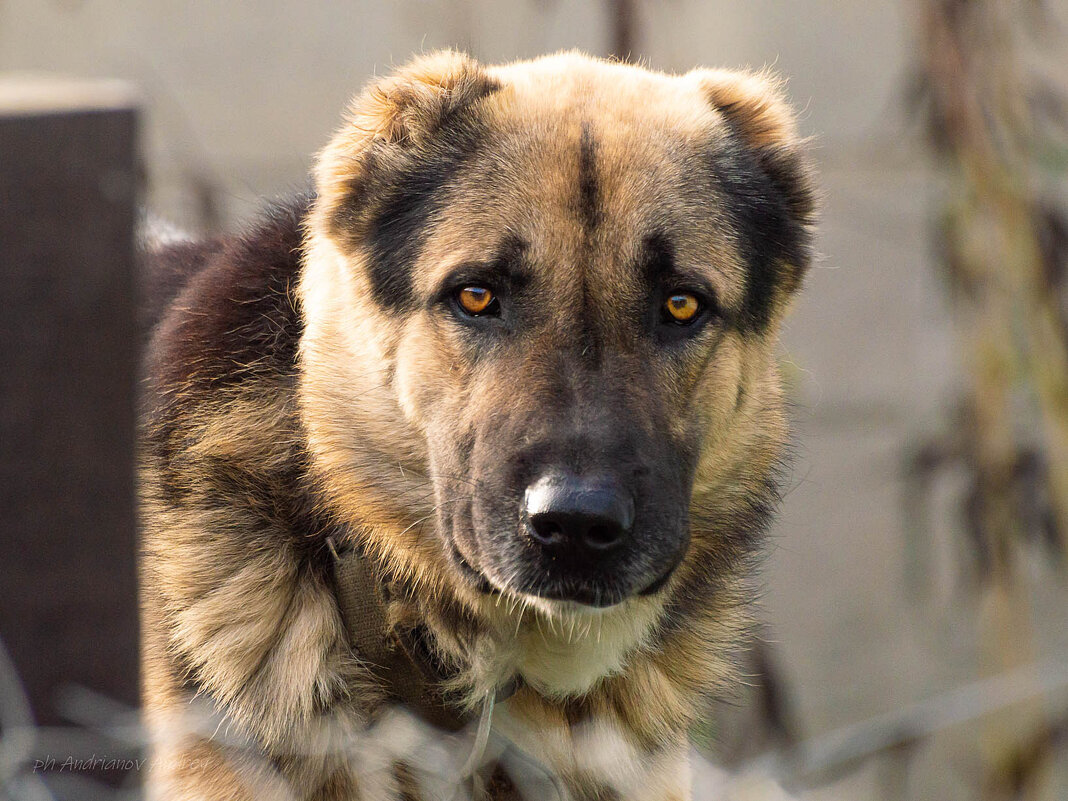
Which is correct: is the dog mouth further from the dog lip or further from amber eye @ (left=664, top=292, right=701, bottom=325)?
amber eye @ (left=664, top=292, right=701, bottom=325)

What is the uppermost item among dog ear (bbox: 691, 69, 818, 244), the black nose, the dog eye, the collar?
dog ear (bbox: 691, 69, 818, 244)

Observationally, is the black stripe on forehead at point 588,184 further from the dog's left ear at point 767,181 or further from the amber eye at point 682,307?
the dog's left ear at point 767,181

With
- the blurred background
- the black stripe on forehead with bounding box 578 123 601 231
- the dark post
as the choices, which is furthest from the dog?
the blurred background

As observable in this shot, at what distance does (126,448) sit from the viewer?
1.44 m

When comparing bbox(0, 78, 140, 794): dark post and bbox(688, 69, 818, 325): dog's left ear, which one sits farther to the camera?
bbox(688, 69, 818, 325): dog's left ear

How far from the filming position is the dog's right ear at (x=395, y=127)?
262cm

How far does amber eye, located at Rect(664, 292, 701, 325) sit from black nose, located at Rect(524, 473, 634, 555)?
543mm

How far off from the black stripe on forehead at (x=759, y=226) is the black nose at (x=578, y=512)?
0.79 meters

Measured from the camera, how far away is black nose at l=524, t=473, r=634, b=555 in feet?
6.68

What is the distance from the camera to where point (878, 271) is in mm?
5574

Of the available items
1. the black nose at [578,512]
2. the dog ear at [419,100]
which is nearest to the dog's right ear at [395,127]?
the dog ear at [419,100]

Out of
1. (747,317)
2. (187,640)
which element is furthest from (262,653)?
(747,317)

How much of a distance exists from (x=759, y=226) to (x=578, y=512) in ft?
3.53

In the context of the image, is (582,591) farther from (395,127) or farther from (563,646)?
(395,127)
